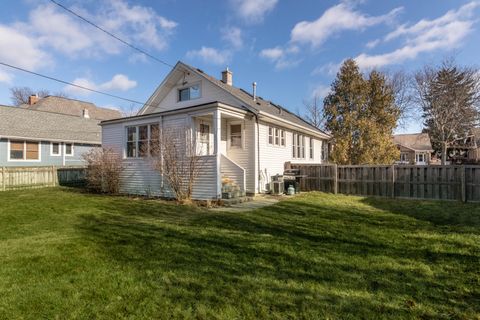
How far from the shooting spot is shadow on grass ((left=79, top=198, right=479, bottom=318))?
3.11 meters

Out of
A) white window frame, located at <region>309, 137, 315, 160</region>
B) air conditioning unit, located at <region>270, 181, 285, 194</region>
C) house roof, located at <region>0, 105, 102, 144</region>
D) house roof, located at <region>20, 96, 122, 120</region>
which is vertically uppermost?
house roof, located at <region>20, 96, 122, 120</region>

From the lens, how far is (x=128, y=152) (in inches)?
548

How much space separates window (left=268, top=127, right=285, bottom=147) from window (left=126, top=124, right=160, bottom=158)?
5340 mm

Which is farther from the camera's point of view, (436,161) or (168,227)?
(436,161)

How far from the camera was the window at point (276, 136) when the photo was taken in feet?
46.2

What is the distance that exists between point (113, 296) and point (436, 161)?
57.5 m

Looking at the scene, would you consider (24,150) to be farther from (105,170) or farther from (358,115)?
(358,115)

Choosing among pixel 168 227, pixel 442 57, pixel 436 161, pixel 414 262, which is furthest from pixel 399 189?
pixel 436 161

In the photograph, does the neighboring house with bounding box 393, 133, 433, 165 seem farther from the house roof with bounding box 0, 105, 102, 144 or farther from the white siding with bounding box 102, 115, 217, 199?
the house roof with bounding box 0, 105, 102, 144

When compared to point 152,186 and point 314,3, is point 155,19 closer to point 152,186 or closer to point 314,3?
point 152,186

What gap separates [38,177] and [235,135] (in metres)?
12.7

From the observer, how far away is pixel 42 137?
68.8 ft

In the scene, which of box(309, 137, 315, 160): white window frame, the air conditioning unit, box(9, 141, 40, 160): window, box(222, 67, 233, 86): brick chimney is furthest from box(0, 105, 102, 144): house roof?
box(309, 137, 315, 160): white window frame

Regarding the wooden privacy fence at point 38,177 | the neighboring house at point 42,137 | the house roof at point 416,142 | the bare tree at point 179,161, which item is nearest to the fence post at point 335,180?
the bare tree at point 179,161
